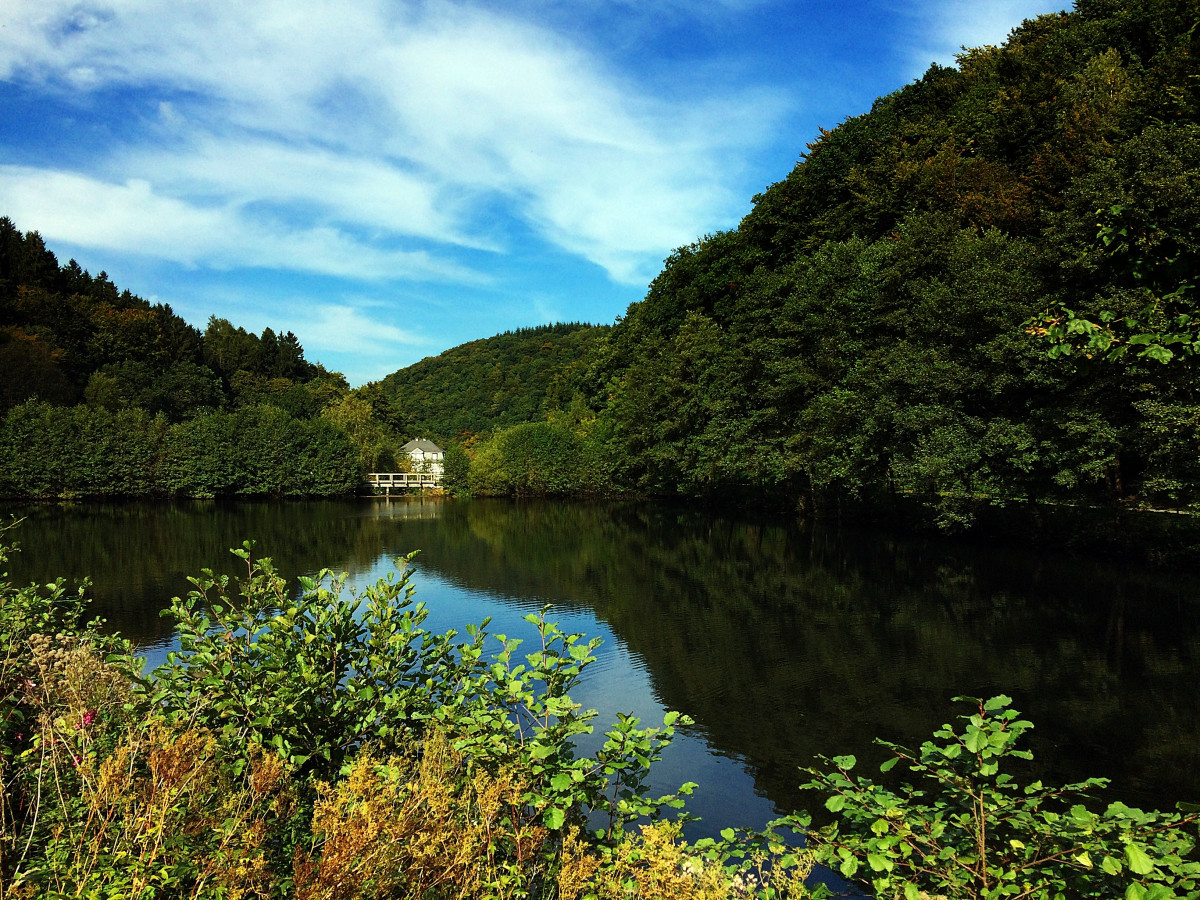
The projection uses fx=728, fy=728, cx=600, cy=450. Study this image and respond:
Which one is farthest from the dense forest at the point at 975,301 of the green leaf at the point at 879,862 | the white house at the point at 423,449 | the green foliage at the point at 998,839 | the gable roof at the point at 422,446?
the gable roof at the point at 422,446

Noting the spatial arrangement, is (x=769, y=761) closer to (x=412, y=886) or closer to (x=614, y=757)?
(x=614, y=757)

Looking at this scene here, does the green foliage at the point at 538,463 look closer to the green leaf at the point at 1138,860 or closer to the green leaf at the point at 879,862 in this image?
the green leaf at the point at 879,862

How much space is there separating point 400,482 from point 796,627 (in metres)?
53.0

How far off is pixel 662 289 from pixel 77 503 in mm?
38595

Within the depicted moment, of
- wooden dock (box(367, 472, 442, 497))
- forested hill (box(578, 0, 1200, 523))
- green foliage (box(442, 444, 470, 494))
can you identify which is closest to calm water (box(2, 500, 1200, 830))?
forested hill (box(578, 0, 1200, 523))

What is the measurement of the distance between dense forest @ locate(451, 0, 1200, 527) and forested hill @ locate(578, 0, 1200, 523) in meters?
0.07

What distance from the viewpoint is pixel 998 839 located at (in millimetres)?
3117

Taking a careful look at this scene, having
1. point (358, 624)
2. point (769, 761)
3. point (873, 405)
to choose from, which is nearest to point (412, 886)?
point (358, 624)

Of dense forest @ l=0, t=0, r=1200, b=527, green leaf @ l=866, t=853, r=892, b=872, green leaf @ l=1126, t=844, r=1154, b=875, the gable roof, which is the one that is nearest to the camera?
green leaf @ l=1126, t=844, r=1154, b=875

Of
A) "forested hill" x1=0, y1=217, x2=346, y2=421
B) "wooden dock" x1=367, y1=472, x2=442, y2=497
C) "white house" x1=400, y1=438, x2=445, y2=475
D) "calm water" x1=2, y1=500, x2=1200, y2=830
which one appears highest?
"forested hill" x1=0, y1=217, x2=346, y2=421

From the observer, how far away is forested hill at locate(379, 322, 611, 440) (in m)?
98.4

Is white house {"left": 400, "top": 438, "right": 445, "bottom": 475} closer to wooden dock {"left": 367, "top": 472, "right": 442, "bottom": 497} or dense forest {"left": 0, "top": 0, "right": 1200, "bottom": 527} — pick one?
wooden dock {"left": 367, "top": 472, "right": 442, "bottom": 497}

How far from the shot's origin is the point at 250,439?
52.1m

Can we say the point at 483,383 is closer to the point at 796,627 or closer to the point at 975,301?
the point at 975,301
